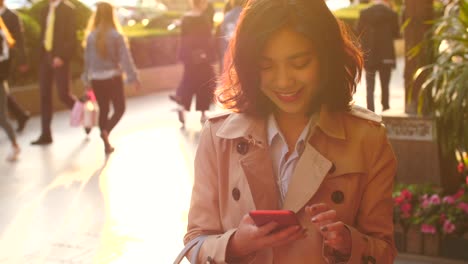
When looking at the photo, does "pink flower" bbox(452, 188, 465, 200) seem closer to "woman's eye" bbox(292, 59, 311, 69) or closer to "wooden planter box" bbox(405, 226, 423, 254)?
"wooden planter box" bbox(405, 226, 423, 254)

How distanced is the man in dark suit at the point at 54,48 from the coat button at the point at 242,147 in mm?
8516

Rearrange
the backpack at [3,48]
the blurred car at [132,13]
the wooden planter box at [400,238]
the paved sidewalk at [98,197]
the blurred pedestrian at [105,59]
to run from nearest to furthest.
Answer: the wooden planter box at [400,238] → the paved sidewalk at [98,197] → the backpack at [3,48] → the blurred pedestrian at [105,59] → the blurred car at [132,13]

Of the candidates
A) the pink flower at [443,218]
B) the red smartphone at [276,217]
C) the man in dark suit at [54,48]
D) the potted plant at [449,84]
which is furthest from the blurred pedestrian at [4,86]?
the red smartphone at [276,217]

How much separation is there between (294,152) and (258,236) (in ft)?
1.02

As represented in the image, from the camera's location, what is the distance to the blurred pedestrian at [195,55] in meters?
11.6

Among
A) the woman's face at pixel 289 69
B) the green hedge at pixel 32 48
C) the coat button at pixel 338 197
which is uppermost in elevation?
the woman's face at pixel 289 69

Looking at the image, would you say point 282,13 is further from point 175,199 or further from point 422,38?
point 175,199

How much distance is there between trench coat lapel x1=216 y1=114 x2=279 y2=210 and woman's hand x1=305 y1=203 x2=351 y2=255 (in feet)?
0.57

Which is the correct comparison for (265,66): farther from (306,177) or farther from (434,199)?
(434,199)

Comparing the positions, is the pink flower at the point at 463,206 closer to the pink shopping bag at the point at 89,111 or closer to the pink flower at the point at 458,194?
the pink flower at the point at 458,194

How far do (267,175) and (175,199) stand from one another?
17.7ft

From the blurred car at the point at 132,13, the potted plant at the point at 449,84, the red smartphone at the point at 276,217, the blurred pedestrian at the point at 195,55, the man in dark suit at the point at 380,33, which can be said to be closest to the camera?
the red smartphone at the point at 276,217

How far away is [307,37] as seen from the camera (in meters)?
2.17

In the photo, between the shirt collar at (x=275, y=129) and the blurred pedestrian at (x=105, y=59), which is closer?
the shirt collar at (x=275, y=129)
